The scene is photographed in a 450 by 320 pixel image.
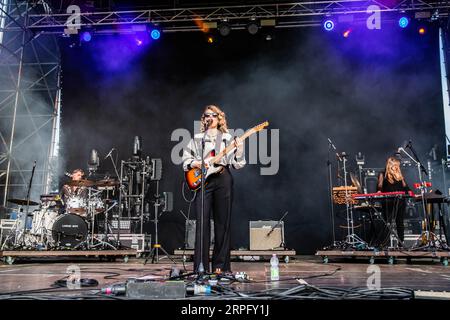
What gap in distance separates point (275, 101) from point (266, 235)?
147 inches

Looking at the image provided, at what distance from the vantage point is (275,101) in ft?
34.8

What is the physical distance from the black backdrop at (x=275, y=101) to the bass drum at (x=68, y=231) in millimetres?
2788

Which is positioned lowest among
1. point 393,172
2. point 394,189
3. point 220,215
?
point 220,215

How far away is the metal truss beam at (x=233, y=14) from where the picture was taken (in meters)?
9.26

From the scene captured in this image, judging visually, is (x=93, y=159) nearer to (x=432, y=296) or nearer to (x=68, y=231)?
(x=68, y=231)

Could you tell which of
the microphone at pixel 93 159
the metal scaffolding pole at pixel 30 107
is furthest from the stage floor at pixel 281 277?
the metal scaffolding pole at pixel 30 107

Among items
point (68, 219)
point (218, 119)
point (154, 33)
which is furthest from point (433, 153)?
point (68, 219)

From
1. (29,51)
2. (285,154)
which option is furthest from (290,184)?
(29,51)

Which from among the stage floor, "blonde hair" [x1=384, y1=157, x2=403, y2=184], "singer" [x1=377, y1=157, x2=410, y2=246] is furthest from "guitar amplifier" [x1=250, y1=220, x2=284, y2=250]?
the stage floor

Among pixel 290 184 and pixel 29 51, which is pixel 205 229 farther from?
pixel 29 51

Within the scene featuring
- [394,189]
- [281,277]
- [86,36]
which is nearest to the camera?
[281,277]

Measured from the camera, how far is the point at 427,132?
32.9 feet

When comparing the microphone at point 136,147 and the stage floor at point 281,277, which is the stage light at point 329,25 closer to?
the microphone at point 136,147
